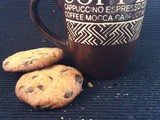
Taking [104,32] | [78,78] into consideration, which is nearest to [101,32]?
[104,32]

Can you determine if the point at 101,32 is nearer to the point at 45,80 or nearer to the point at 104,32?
the point at 104,32

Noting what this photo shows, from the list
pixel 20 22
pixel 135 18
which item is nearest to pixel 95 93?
pixel 135 18

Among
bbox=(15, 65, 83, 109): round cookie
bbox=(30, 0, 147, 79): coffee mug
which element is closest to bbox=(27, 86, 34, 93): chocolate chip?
bbox=(15, 65, 83, 109): round cookie

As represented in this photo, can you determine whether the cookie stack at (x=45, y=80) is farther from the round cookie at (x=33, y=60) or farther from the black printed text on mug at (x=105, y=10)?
the black printed text on mug at (x=105, y=10)

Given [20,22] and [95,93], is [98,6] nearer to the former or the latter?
[95,93]

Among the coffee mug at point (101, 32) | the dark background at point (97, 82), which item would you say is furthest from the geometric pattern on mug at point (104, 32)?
the dark background at point (97, 82)

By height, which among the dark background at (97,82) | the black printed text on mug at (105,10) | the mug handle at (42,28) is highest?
the black printed text on mug at (105,10)

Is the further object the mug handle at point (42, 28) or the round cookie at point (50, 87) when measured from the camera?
the mug handle at point (42, 28)
